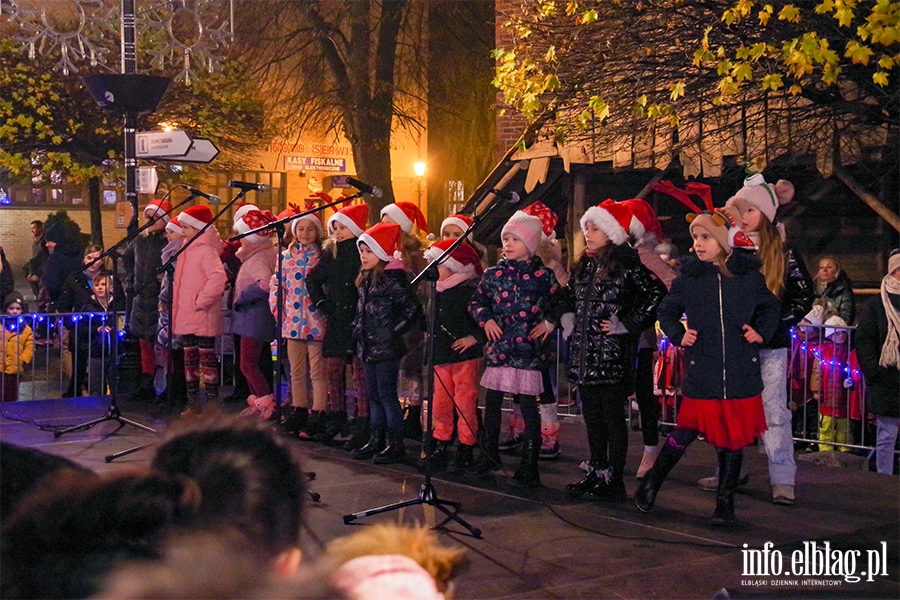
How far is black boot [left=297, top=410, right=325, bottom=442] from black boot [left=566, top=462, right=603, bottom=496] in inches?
112

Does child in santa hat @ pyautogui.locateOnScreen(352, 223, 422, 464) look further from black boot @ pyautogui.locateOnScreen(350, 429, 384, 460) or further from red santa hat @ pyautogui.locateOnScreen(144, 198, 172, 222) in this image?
red santa hat @ pyautogui.locateOnScreen(144, 198, 172, 222)

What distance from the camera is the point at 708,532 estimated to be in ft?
20.9

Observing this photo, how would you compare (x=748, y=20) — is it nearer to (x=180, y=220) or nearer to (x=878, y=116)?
(x=878, y=116)

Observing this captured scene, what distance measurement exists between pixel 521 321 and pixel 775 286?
1.73 meters

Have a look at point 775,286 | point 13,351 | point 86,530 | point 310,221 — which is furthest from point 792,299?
point 13,351

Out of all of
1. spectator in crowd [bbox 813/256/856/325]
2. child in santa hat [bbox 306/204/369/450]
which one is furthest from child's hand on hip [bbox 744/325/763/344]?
spectator in crowd [bbox 813/256/856/325]

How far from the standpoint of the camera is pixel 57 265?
50.1 feet

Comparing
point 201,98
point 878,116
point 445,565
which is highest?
point 201,98

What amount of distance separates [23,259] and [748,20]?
29721 millimetres

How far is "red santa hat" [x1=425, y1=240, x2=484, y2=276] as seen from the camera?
8359mm

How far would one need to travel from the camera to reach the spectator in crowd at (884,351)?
325 inches

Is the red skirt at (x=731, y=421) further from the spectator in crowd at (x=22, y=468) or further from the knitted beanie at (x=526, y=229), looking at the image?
the spectator in crowd at (x=22, y=468)

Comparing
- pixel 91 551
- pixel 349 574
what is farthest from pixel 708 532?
pixel 91 551

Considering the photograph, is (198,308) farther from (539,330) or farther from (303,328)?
(539,330)
